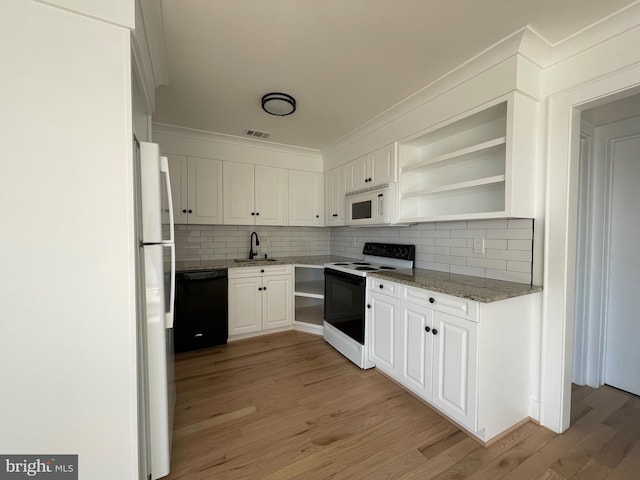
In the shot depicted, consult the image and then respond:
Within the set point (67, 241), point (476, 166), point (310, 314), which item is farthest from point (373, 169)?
point (67, 241)

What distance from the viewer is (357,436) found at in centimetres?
172

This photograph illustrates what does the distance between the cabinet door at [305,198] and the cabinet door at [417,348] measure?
7.17 feet

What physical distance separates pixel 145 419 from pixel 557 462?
220cm

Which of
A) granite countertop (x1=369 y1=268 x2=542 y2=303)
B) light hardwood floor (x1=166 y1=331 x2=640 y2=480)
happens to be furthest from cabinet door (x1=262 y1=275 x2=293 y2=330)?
granite countertop (x1=369 y1=268 x2=542 y2=303)

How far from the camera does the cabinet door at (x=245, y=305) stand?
124 inches

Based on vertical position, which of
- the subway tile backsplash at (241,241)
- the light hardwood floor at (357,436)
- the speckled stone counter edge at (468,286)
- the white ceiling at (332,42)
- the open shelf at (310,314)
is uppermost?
the white ceiling at (332,42)

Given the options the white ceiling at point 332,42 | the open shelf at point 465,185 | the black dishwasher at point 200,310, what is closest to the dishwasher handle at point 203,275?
the black dishwasher at point 200,310

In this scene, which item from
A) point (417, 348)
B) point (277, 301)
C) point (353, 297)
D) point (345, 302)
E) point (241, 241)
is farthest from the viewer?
point (241, 241)

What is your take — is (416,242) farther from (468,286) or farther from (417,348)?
(417,348)

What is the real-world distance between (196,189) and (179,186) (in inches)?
7.2

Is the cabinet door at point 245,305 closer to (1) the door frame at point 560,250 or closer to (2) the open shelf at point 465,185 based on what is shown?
(2) the open shelf at point 465,185

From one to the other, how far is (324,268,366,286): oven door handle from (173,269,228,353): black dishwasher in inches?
46.3

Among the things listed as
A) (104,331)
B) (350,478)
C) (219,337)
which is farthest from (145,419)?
(219,337)

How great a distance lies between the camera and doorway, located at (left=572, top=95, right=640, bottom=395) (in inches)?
85.1
